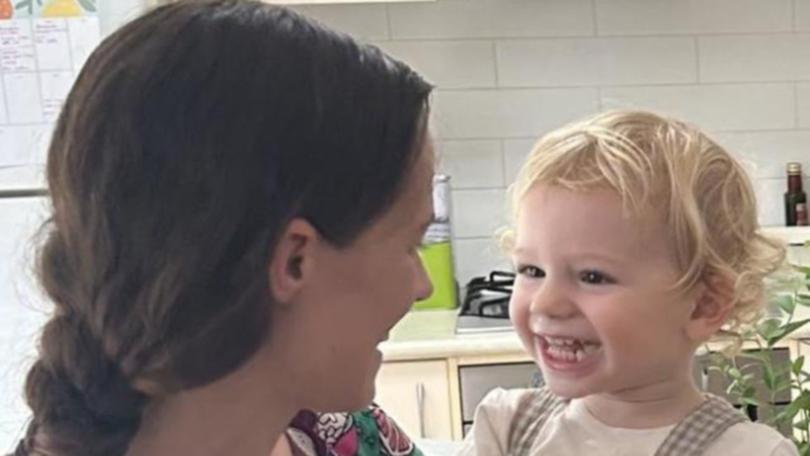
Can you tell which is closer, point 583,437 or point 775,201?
point 583,437

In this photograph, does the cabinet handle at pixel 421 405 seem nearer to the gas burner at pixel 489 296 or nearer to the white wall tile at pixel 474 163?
the gas burner at pixel 489 296

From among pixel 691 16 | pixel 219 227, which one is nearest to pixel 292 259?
pixel 219 227

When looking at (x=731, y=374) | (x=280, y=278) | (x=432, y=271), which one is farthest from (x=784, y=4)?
(x=280, y=278)

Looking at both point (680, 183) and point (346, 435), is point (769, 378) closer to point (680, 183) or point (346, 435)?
point (680, 183)

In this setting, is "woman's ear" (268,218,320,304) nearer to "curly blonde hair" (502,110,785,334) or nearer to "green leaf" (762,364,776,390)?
"curly blonde hair" (502,110,785,334)

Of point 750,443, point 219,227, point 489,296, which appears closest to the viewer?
point 219,227

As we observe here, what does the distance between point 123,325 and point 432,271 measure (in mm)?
1603

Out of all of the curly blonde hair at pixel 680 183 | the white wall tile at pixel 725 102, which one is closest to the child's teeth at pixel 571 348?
the curly blonde hair at pixel 680 183

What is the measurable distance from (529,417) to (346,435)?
22 cm

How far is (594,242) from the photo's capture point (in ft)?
3.10

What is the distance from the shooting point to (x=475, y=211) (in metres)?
2.42

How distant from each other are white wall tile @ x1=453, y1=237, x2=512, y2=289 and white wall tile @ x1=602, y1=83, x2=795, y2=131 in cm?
46

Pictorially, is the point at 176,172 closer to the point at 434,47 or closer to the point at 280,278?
the point at 280,278

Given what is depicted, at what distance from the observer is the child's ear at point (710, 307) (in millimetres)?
977
